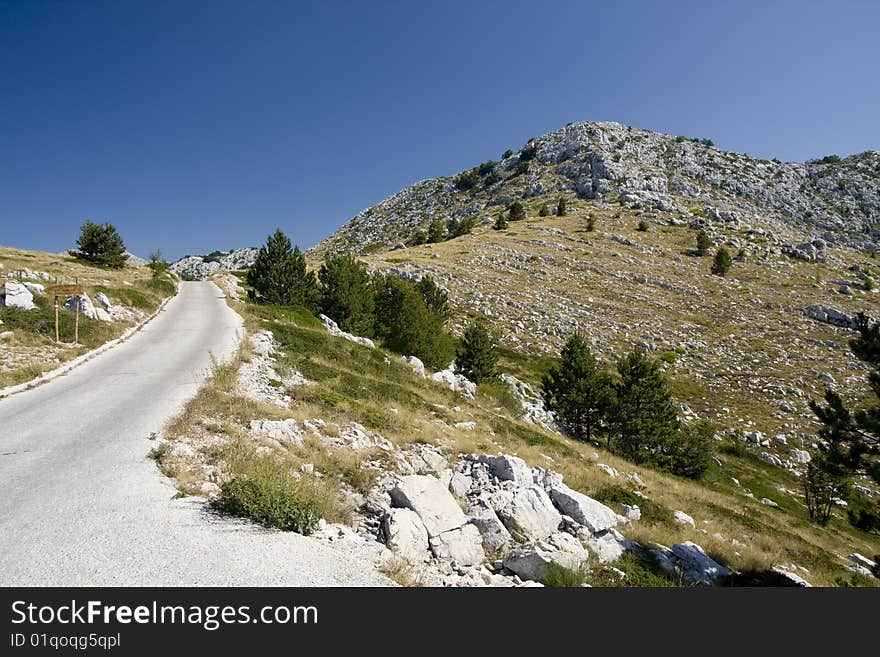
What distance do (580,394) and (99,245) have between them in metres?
56.1

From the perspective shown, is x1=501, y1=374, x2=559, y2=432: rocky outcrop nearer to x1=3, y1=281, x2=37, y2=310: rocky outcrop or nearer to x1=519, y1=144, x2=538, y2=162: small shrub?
x1=3, y1=281, x2=37, y2=310: rocky outcrop

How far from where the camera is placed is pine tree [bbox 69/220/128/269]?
44562mm

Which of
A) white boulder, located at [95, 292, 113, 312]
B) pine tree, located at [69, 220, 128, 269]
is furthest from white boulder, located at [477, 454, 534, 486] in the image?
pine tree, located at [69, 220, 128, 269]

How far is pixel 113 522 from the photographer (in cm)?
531

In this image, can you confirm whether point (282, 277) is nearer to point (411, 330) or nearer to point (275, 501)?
point (411, 330)

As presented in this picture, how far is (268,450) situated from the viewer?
8.67m

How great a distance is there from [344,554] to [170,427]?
633 centimetres

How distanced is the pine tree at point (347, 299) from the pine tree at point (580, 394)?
16716 mm

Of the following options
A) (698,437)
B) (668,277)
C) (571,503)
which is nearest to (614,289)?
(668,277)

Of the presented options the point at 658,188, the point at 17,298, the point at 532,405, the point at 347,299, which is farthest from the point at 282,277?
the point at 658,188

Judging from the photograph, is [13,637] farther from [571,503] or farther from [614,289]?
[614,289]

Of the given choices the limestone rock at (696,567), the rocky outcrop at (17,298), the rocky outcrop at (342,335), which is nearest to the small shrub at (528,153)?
the rocky outcrop at (342,335)

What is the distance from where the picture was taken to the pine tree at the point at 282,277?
33.2m

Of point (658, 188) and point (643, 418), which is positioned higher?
point (658, 188)
